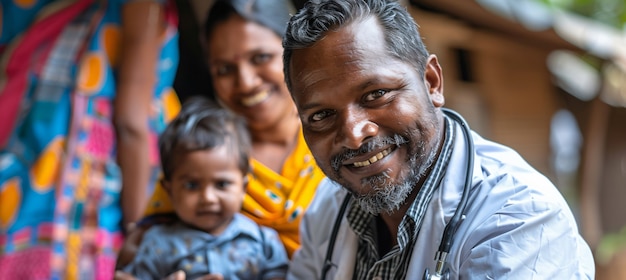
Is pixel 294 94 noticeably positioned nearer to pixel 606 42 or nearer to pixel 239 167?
pixel 239 167

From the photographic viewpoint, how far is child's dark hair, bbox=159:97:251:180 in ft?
8.93

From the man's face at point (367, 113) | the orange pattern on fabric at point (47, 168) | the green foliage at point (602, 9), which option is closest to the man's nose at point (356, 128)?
the man's face at point (367, 113)

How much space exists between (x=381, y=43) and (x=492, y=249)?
554 millimetres

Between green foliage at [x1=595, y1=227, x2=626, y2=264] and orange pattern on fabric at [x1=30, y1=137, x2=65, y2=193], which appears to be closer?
orange pattern on fabric at [x1=30, y1=137, x2=65, y2=193]

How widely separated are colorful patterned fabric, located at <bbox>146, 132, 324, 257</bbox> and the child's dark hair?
4.8 inches

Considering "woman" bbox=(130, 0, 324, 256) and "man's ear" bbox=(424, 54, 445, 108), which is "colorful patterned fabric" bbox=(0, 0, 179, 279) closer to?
"woman" bbox=(130, 0, 324, 256)

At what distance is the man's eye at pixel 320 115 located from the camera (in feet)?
6.60

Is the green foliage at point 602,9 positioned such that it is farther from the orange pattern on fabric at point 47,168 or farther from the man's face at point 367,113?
the man's face at point 367,113

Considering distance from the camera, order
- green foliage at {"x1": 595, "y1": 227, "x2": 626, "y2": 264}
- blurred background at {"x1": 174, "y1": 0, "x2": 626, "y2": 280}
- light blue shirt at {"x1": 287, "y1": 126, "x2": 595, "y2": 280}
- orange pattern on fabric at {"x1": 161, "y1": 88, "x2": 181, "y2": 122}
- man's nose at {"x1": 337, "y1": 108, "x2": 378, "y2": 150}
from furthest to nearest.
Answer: green foliage at {"x1": 595, "y1": 227, "x2": 626, "y2": 264}
blurred background at {"x1": 174, "y1": 0, "x2": 626, "y2": 280}
orange pattern on fabric at {"x1": 161, "y1": 88, "x2": 181, "y2": 122}
man's nose at {"x1": 337, "y1": 108, "x2": 378, "y2": 150}
light blue shirt at {"x1": 287, "y1": 126, "x2": 595, "y2": 280}

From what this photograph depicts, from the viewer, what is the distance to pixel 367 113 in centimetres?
195

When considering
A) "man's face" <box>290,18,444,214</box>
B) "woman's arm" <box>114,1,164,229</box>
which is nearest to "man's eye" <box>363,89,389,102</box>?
"man's face" <box>290,18,444,214</box>

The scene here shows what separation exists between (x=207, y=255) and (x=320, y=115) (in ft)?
2.82

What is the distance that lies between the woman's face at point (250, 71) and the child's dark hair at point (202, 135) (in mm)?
161

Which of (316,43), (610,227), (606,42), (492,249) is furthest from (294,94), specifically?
(610,227)
